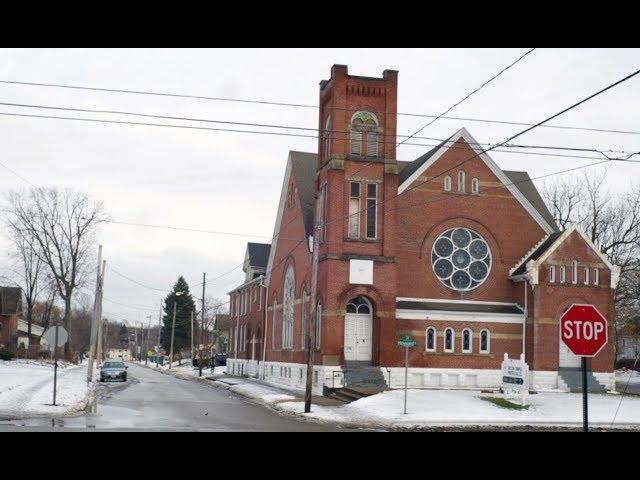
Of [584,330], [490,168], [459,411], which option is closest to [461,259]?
[490,168]

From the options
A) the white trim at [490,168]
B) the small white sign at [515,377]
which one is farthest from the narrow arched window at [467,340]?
the small white sign at [515,377]

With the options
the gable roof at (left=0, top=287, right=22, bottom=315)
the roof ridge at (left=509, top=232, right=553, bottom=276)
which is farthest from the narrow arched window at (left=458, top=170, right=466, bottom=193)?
the gable roof at (left=0, top=287, right=22, bottom=315)

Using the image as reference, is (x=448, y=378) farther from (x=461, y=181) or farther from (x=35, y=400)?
(x=35, y=400)

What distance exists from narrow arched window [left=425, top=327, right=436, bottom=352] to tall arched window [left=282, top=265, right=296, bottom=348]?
32.9 ft

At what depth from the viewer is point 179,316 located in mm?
122188

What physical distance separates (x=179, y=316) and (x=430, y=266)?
85.1m

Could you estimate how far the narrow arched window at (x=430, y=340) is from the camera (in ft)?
134

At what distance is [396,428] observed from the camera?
81.7ft

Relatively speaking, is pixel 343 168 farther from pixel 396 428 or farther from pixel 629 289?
pixel 629 289

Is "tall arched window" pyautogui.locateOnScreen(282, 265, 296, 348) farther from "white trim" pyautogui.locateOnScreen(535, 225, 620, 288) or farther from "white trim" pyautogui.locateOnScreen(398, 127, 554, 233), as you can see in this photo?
"white trim" pyautogui.locateOnScreen(535, 225, 620, 288)

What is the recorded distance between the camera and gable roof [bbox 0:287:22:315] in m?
97.5
